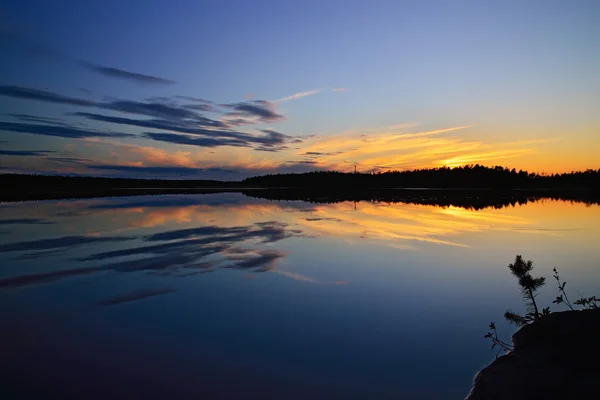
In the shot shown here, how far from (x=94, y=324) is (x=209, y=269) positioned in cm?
497

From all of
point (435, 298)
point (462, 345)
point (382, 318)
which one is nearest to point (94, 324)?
point (382, 318)

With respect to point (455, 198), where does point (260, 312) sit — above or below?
below

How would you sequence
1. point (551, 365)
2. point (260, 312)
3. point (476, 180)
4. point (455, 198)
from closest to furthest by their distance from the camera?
point (551, 365) < point (260, 312) < point (455, 198) < point (476, 180)

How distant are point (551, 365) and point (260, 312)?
562 cm

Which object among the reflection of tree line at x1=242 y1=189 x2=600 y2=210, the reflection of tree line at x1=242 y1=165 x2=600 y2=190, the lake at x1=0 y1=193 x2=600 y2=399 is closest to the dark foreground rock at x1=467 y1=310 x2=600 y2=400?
the lake at x1=0 y1=193 x2=600 y2=399

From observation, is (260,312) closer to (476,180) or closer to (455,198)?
(455,198)

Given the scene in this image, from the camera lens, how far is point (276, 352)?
6699 mm

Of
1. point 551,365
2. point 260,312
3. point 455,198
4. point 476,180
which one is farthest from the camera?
point 476,180

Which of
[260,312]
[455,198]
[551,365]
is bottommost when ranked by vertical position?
[260,312]

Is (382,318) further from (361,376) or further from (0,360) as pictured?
(0,360)

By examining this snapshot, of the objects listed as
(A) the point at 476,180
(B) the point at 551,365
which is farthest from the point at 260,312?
(A) the point at 476,180

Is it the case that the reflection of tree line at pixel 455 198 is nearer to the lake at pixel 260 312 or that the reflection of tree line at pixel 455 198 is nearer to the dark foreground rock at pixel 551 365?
the lake at pixel 260 312

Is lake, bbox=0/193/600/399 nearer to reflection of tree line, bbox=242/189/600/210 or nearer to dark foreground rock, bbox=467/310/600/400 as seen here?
dark foreground rock, bbox=467/310/600/400

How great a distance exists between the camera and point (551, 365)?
5.21 meters
